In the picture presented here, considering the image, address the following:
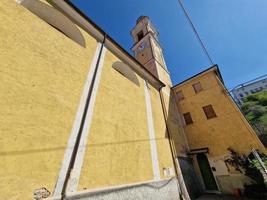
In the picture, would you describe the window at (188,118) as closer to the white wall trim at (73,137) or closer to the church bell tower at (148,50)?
the church bell tower at (148,50)

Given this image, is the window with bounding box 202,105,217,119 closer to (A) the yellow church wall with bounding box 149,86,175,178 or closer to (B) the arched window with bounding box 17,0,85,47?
(A) the yellow church wall with bounding box 149,86,175,178

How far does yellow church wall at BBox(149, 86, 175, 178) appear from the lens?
6084 mm

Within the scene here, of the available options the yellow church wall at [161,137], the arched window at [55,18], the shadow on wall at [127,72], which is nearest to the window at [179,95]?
the yellow church wall at [161,137]

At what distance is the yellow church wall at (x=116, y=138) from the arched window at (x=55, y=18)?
1354 mm

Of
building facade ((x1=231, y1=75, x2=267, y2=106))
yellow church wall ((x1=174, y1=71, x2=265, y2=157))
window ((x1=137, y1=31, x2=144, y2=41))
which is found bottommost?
yellow church wall ((x1=174, y1=71, x2=265, y2=157))

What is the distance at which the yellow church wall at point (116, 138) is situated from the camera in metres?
3.58

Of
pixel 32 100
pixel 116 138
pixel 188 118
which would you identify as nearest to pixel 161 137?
pixel 116 138

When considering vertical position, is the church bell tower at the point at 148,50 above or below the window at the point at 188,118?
above

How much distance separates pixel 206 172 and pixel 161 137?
5.62m

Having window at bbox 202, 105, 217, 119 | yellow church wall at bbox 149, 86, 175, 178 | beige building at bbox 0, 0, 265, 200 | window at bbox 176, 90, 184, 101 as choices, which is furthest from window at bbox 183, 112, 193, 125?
beige building at bbox 0, 0, 265, 200

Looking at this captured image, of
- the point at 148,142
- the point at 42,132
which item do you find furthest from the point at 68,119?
the point at 148,142

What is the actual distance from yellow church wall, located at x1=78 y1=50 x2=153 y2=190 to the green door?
659 cm

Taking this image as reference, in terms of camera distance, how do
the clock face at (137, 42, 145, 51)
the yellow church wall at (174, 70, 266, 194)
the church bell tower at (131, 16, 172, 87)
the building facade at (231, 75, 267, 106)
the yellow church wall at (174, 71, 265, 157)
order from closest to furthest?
1. the yellow church wall at (174, 70, 266, 194)
2. the yellow church wall at (174, 71, 265, 157)
3. the church bell tower at (131, 16, 172, 87)
4. the clock face at (137, 42, 145, 51)
5. the building facade at (231, 75, 267, 106)

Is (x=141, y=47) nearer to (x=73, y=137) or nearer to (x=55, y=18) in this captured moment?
(x=55, y=18)
